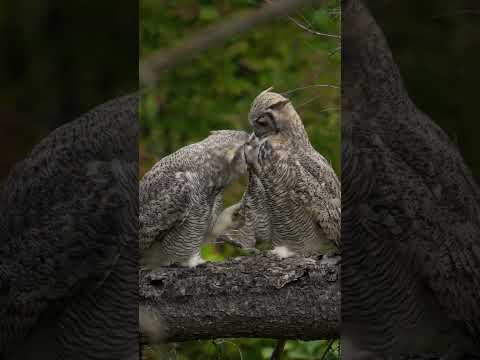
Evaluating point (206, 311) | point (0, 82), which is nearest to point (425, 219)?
point (206, 311)

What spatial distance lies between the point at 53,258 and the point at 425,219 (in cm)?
84

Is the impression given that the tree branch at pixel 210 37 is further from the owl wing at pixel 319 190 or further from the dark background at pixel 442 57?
the owl wing at pixel 319 190

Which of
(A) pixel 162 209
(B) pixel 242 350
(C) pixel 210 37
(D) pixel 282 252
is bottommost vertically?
(B) pixel 242 350

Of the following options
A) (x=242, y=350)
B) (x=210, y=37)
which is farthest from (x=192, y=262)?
(x=210, y=37)

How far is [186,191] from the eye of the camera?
1508 millimetres

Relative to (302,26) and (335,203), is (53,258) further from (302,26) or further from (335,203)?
(302,26)

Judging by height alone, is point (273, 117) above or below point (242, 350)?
above

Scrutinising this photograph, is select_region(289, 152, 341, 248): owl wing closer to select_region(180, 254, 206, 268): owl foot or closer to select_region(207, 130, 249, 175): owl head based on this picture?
select_region(207, 130, 249, 175): owl head

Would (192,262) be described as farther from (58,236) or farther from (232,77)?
(232,77)

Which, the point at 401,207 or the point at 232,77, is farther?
the point at 232,77

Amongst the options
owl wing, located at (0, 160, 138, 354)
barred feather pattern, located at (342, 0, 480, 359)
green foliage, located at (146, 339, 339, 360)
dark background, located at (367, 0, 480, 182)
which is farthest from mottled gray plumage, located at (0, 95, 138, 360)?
dark background, located at (367, 0, 480, 182)

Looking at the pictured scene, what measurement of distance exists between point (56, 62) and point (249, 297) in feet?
2.37

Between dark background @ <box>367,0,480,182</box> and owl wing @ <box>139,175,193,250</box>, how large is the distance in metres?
0.59

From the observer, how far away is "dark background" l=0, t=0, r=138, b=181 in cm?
137
